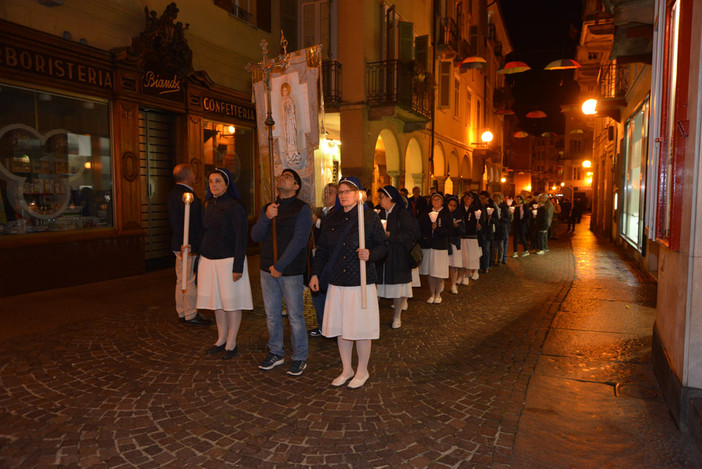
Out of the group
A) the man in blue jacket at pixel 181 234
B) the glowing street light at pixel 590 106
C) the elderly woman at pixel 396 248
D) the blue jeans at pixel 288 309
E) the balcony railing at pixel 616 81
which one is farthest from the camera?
the glowing street light at pixel 590 106

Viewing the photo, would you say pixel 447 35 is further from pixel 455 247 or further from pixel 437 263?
pixel 437 263

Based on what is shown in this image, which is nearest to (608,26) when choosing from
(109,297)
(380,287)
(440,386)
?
(380,287)

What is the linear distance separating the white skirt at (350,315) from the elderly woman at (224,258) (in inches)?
48.2

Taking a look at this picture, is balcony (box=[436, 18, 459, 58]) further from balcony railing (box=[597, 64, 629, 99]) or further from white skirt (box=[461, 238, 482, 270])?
white skirt (box=[461, 238, 482, 270])

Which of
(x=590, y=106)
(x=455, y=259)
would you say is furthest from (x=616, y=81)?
(x=455, y=259)

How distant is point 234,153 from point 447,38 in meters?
12.1

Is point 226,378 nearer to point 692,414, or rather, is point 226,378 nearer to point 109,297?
point 692,414

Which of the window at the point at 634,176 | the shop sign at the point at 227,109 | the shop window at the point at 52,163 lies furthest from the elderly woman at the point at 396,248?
the window at the point at 634,176

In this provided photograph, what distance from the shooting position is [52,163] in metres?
8.95

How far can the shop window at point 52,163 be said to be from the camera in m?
8.22

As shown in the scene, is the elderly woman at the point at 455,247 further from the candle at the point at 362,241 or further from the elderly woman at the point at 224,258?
the candle at the point at 362,241

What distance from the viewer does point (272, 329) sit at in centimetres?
506

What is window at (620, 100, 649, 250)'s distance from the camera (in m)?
11.5

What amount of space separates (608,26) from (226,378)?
15770 millimetres
